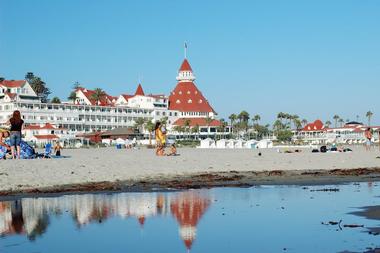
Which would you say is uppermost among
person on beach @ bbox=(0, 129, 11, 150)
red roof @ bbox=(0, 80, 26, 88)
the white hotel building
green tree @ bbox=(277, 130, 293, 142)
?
red roof @ bbox=(0, 80, 26, 88)

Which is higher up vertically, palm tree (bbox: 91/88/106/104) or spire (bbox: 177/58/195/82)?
spire (bbox: 177/58/195/82)

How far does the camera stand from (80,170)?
72.2 feet

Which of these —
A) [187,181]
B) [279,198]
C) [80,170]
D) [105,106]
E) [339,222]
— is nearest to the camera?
[339,222]

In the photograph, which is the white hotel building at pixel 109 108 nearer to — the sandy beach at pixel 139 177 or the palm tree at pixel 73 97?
the palm tree at pixel 73 97

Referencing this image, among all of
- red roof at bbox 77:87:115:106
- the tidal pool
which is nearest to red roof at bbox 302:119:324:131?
red roof at bbox 77:87:115:106

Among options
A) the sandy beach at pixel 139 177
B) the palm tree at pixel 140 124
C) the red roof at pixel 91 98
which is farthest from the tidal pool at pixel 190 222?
the red roof at pixel 91 98

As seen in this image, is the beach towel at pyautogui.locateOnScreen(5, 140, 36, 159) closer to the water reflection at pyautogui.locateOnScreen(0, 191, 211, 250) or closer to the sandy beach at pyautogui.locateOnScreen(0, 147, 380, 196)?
the sandy beach at pyautogui.locateOnScreen(0, 147, 380, 196)

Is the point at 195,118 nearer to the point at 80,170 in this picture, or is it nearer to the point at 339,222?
the point at 80,170

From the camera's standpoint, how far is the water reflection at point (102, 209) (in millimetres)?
10289

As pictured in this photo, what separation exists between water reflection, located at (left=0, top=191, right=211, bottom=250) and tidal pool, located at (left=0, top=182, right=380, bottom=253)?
0.01m

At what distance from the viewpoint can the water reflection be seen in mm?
10289

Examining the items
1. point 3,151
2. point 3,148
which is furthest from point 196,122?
point 3,151

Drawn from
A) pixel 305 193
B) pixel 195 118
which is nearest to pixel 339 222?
→ pixel 305 193

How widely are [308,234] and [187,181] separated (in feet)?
33.9
